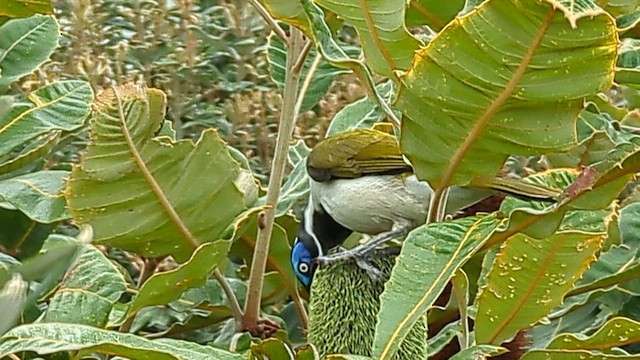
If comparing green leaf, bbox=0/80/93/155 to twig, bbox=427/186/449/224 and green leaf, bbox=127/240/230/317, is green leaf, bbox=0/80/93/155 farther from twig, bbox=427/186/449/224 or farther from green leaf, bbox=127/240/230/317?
twig, bbox=427/186/449/224

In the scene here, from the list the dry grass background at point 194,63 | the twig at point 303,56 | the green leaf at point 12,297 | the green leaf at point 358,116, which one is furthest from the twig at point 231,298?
the dry grass background at point 194,63

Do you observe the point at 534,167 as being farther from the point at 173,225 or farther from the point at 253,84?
the point at 173,225

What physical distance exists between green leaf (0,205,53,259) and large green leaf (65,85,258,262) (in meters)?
0.19

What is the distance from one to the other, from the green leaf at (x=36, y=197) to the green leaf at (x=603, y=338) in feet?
1.73

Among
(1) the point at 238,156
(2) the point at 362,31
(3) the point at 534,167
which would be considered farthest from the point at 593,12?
(3) the point at 534,167

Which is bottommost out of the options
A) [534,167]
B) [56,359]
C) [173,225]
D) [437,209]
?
[534,167]

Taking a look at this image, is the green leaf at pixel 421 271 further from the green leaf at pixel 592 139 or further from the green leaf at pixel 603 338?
the green leaf at pixel 592 139

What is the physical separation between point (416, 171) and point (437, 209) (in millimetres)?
67

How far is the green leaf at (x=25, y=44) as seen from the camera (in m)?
1.19

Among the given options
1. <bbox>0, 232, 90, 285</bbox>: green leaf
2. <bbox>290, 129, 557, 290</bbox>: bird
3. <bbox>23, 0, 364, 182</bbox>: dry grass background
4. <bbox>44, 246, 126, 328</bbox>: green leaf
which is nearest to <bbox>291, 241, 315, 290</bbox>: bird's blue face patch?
<bbox>290, 129, 557, 290</bbox>: bird

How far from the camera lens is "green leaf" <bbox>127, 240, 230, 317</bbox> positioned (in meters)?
0.93

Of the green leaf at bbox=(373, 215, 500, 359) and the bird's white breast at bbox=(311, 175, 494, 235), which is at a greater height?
the green leaf at bbox=(373, 215, 500, 359)

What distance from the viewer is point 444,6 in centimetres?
101

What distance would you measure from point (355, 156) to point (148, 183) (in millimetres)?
556
